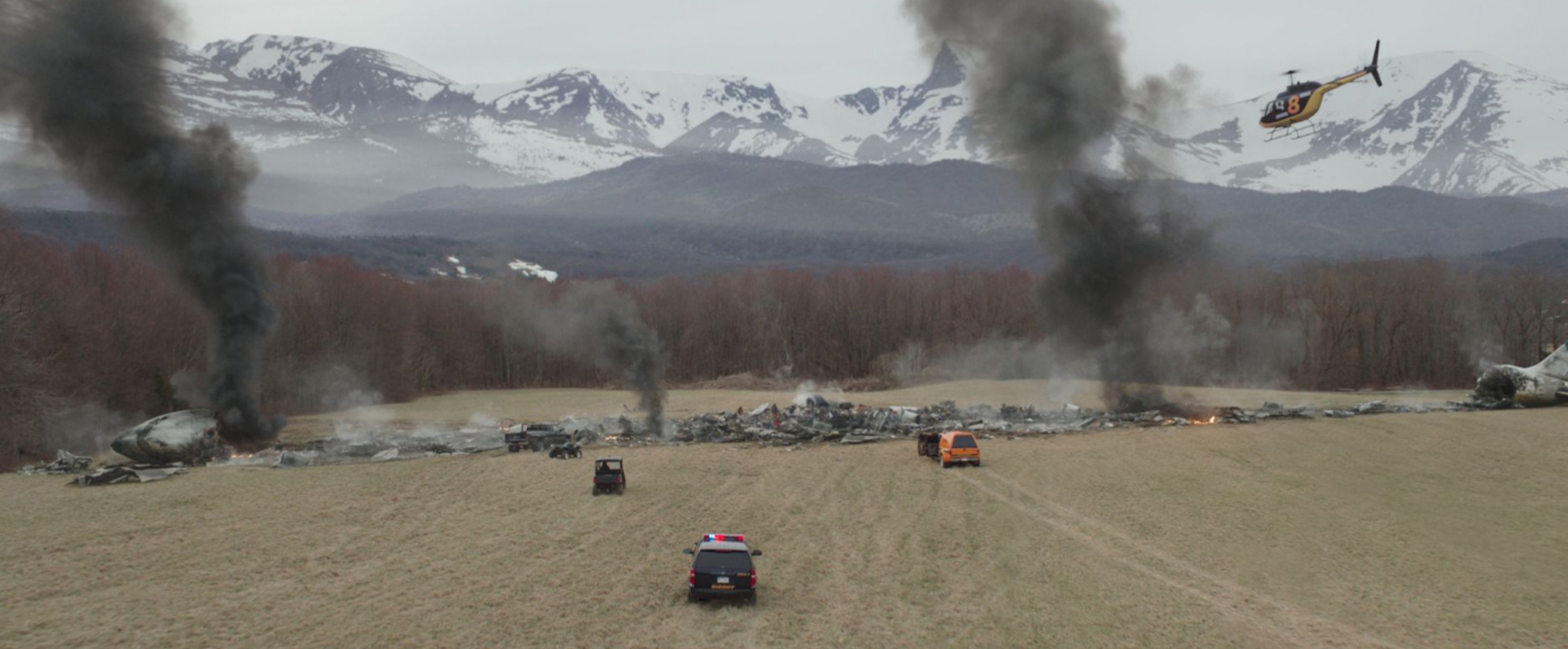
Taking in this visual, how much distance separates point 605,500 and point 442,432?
80.1 feet

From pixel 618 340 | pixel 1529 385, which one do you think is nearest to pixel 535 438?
pixel 618 340

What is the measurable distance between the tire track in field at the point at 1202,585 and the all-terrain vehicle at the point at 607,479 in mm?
11736

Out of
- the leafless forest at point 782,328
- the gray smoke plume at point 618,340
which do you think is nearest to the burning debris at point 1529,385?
the leafless forest at point 782,328

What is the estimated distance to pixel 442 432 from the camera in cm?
4881

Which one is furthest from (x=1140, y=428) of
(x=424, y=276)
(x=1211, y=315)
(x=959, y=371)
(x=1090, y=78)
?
(x=424, y=276)

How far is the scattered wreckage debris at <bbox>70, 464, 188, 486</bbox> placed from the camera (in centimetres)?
2861

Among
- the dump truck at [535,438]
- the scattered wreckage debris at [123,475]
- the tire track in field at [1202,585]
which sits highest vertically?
A: the scattered wreckage debris at [123,475]

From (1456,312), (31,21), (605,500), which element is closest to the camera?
(605,500)

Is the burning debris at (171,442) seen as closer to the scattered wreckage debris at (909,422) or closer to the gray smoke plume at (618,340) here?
the scattered wreckage debris at (909,422)

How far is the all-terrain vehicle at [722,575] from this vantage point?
18656 mm

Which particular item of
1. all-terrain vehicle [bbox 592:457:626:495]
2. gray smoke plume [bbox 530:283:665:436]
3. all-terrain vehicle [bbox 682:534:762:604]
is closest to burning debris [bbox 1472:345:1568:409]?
gray smoke plume [bbox 530:283:665:436]

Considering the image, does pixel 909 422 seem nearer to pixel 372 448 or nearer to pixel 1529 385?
pixel 372 448

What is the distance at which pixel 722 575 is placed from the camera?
61.3ft

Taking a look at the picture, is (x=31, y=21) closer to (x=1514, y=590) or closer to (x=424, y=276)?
(x=1514, y=590)
